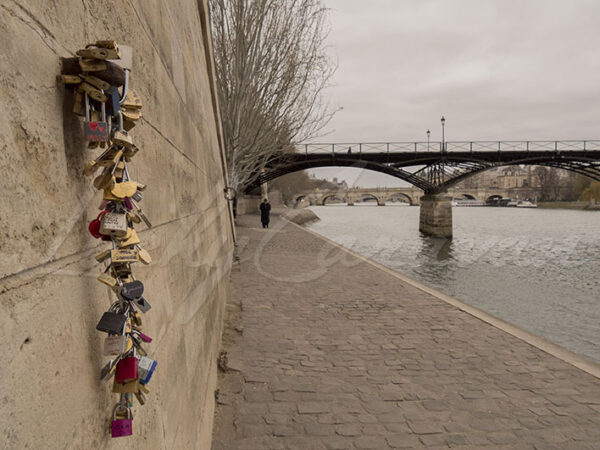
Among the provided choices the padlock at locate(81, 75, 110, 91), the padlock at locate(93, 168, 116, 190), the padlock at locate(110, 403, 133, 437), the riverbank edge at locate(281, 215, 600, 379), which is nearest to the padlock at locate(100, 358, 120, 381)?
the padlock at locate(110, 403, 133, 437)

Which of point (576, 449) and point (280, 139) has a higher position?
point (280, 139)

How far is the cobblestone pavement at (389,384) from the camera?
3.30 metres

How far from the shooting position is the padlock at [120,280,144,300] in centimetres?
96

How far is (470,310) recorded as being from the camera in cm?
675

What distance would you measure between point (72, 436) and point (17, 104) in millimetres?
731

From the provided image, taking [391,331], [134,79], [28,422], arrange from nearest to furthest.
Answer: [28,422]
[134,79]
[391,331]

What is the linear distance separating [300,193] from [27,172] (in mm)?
73331

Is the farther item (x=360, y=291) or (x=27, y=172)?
(x=360, y=291)

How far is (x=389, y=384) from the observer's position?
416 centimetres

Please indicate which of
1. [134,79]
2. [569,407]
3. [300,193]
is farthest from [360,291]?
[300,193]

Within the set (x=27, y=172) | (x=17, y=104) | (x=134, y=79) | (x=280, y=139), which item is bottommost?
(x=27, y=172)

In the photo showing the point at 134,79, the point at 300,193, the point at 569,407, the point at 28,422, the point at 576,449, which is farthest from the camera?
the point at 300,193

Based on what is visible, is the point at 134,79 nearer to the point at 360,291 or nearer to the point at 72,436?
the point at 72,436

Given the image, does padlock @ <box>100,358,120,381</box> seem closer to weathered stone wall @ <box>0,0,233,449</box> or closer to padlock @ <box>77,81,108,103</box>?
weathered stone wall @ <box>0,0,233,449</box>
